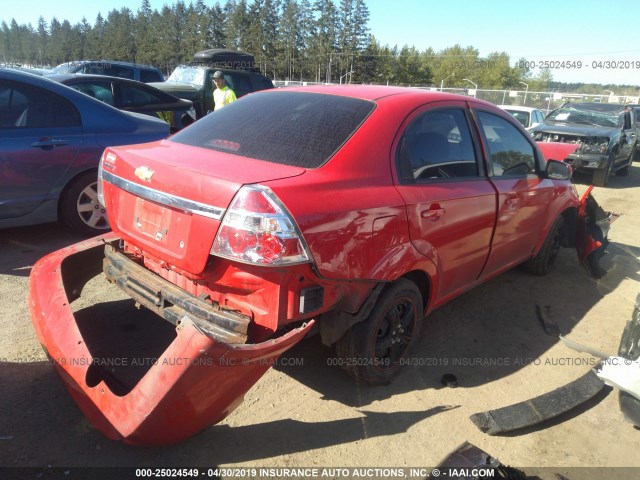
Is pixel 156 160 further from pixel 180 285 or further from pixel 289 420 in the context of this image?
pixel 289 420

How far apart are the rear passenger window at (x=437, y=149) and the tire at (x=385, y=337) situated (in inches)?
26.8

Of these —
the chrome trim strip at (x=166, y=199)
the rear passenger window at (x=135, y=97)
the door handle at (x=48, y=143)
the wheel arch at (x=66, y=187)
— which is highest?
the rear passenger window at (x=135, y=97)

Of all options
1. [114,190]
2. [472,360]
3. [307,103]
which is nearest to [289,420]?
[472,360]

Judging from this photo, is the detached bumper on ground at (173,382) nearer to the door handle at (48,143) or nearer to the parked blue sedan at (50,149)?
the parked blue sedan at (50,149)

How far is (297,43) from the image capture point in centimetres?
7012

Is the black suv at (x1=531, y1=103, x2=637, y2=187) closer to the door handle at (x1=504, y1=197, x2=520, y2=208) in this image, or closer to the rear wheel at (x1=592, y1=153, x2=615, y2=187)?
the rear wheel at (x1=592, y1=153, x2=615, y2=187)

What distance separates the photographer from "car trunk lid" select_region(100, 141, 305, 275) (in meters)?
2.16

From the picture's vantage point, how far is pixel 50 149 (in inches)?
172

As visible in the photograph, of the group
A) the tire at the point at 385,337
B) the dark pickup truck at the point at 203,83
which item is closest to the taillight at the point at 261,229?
the tire at the point at 385,337

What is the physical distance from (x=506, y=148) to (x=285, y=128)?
195 cm

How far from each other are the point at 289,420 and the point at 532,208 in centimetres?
269

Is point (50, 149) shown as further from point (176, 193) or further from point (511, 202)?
point (511, 202)

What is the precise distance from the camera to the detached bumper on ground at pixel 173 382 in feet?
6.32

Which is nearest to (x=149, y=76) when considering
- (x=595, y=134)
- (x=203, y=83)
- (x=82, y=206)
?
(x=203, y=83)
